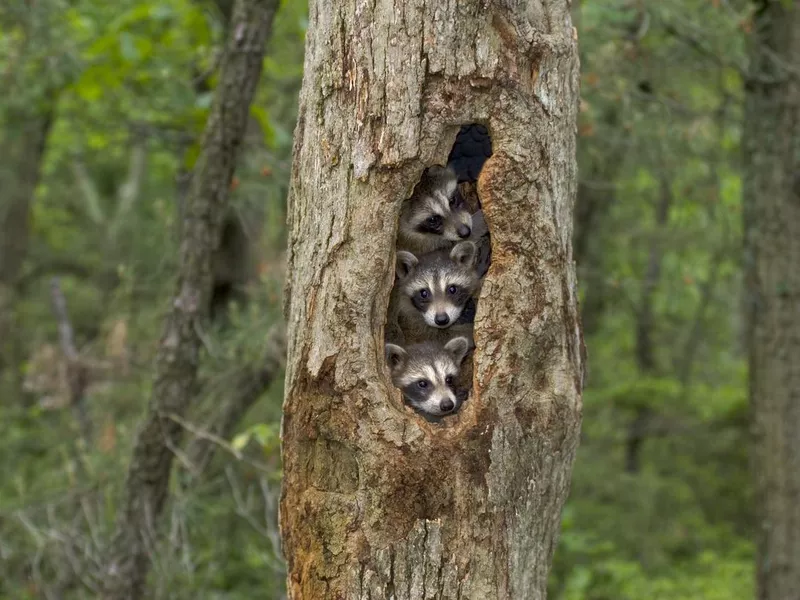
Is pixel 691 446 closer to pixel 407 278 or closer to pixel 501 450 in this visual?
pixel 407 278

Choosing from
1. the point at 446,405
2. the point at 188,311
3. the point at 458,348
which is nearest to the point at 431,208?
the point at 458,348

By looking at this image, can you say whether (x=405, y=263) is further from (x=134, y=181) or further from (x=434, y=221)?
(x=134, y=181)

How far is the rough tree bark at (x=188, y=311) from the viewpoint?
5781 millimetres

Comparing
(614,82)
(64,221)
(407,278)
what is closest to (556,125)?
(407,278)

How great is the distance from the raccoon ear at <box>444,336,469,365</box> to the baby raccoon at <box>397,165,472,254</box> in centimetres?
62

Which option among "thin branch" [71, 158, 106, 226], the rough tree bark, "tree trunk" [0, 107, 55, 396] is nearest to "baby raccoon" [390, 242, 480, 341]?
the rough tree bark

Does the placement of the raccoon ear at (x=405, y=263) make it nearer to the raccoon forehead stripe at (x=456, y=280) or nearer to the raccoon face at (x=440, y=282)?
the raccoon face at (x=440, y=282)

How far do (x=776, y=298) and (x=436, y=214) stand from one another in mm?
3929

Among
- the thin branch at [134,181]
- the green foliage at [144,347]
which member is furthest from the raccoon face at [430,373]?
the thin branch at [134,181]

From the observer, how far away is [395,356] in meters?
4.25

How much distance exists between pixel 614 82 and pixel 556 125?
165 inches

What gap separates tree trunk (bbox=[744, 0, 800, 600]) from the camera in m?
7.41

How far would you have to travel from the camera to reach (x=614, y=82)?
292 inches

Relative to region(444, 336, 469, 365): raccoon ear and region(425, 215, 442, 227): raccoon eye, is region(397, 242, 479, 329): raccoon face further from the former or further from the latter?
region(444, 336, 469, 365): raccoon ear
